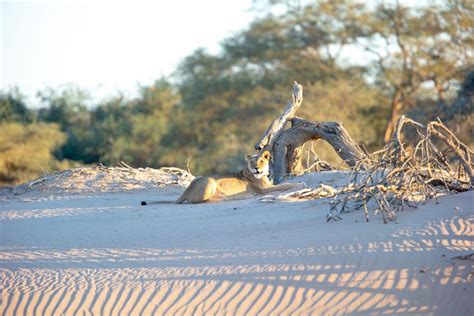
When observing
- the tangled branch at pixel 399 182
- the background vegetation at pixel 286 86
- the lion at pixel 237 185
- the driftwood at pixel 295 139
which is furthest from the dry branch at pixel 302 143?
the background vegetation at pixel 286 86

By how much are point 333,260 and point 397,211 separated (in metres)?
1.17

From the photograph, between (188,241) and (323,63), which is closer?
(188,241)

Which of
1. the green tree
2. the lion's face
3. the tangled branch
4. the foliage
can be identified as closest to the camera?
the tangled branch

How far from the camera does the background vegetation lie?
25.5m

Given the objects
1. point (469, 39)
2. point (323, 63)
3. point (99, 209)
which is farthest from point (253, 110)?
point (99, 209)

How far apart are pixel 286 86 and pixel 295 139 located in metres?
16.3

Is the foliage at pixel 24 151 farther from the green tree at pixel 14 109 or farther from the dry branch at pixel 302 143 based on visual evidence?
the dry branch at pixel 302 143

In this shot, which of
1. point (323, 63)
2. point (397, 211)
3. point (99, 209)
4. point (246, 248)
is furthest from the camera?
point (323, 63)

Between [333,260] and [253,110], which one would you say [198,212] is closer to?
[333,260]

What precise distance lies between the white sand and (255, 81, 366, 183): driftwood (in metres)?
2.64

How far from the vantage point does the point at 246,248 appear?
632 cm

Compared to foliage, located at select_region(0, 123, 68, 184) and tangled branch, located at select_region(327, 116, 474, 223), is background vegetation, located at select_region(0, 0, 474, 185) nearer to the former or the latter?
foliage, located at select_region(0, 123, 68, 184)

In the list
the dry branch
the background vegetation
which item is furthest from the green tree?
the dry branch

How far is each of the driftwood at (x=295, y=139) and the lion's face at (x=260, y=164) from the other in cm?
17
